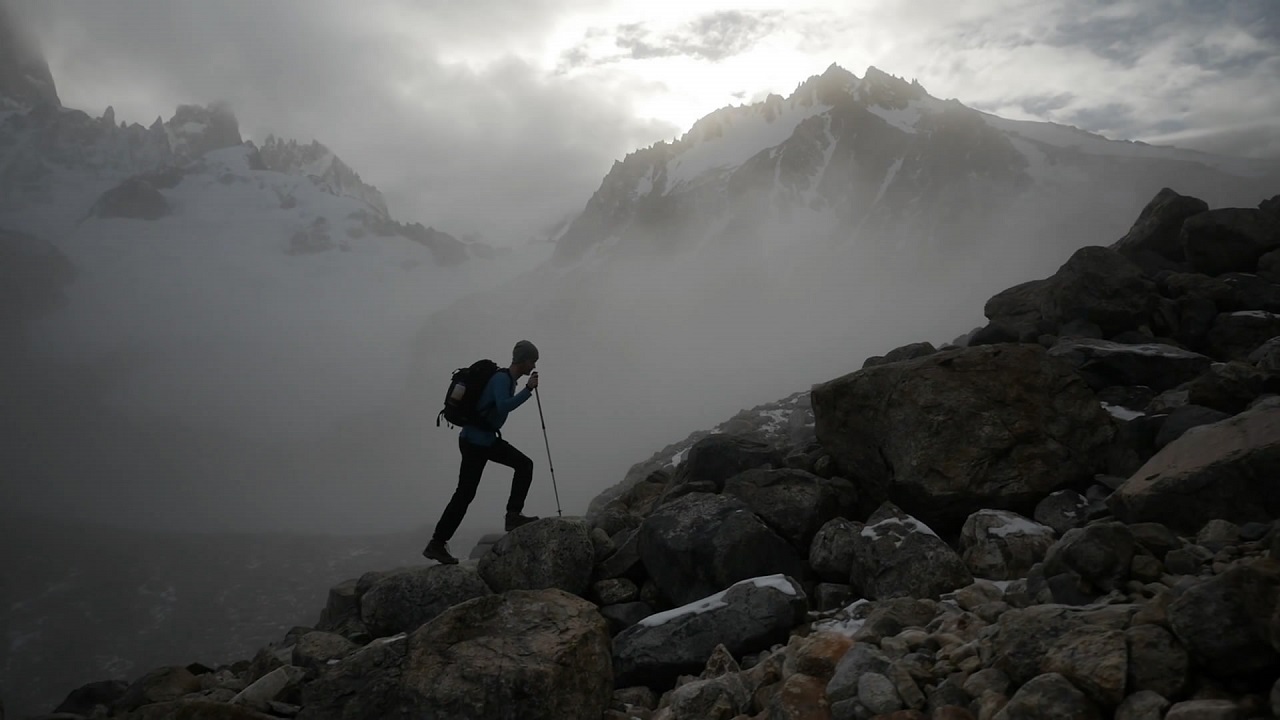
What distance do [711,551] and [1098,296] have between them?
12.8 meters

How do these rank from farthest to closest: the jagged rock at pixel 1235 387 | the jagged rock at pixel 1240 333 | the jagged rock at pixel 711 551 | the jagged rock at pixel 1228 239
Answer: the jagged rock at pixel 1228 239, the jagged rock at pixel 1240 333, the jagged rock at pixel 1235 387, the jagged rock at pixel 711 551

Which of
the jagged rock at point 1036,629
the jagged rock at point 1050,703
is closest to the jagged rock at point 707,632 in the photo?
the jagged rock at point 1036,629

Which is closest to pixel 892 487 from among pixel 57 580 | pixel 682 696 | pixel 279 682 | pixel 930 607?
pixel 930 607

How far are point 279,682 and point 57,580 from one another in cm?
18888

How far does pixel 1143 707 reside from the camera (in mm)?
4344

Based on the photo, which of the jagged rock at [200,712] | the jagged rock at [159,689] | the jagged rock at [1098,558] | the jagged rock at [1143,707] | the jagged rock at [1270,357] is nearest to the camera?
the jagged rock at [1143,707]

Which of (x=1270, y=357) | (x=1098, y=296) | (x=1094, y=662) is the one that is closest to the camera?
(x=1094, y=662)

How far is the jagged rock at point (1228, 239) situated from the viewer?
17.2 meters

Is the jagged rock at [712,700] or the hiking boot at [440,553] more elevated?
the hiking boot at [440,553]

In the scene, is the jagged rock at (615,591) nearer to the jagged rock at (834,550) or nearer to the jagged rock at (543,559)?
the jagged rock at (543,559)

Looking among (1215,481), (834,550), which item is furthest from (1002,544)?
(1215,481)

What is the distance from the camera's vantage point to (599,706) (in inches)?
298

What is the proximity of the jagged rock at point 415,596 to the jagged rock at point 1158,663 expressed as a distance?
8.63 m

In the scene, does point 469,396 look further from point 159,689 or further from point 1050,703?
point 1050,703
